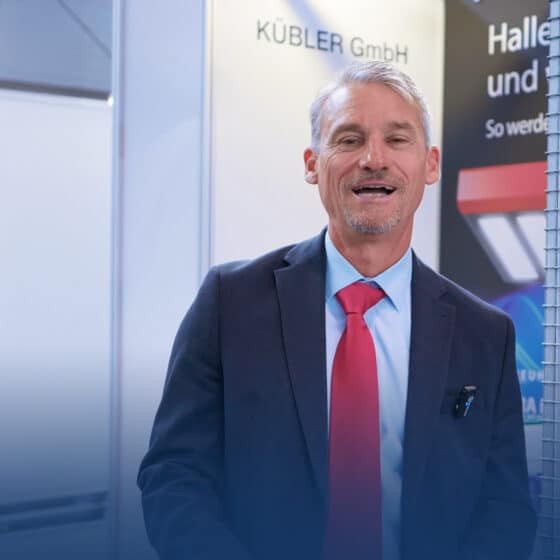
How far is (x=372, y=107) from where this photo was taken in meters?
1.40

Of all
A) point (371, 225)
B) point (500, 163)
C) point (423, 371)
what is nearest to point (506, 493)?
point (423, 371)

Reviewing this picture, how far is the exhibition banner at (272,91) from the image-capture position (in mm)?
2348

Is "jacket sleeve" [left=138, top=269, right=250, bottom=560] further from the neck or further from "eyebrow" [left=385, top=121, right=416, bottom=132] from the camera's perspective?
"eyebrow" [left=385, top=121, right=416, bottom=132]

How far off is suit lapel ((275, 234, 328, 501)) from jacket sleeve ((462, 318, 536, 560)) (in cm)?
30

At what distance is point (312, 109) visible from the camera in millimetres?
1520

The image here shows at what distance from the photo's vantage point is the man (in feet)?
4.35

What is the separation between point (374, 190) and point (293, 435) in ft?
1.38

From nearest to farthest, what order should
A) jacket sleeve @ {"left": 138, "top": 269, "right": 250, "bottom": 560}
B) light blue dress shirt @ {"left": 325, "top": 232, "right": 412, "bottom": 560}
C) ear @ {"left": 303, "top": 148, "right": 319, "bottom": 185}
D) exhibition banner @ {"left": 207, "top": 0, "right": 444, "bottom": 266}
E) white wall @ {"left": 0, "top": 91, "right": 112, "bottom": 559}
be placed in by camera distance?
jacket sleeve @ {"left": 138, "top": 269, "right": 250, "bottom": 560}, light blue dress shirt @ {"left": 325, "top": 232, "right": 412, "bottom": 560}, ear @ {"left": 303, "top": 148, "right": 319, "bottom": 185}, exhibition banner @ {"left": 207, "top": 0, "right": 444, "bottom": 266}, white wall @ {"left": 0, "top": 91, "right": 112, "bottom": 559}

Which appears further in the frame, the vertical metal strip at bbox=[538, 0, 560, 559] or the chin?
the vertical metal strip at bbox=[538, 0, 560, 559]

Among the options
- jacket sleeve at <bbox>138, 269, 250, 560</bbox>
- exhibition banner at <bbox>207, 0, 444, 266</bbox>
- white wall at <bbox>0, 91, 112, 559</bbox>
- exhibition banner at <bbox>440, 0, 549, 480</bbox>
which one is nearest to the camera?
jacket sleeve at <bbox>138, 269, 250, 560</bbox>

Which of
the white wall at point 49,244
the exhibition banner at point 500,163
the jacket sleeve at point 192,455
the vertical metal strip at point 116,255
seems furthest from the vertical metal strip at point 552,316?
the white wall at point 49,244

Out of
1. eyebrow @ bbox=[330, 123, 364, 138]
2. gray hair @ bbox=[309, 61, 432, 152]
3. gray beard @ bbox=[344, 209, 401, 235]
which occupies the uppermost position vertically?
gray hair @ bbox=[309, 61, 432, 152]

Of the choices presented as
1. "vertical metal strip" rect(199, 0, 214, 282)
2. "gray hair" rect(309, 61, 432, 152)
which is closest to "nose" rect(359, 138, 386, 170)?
"gray hair" rect(309, 61, 432, 152)

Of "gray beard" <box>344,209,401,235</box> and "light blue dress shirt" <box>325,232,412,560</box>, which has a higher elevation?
"gray beard" <box>344,209,401,235</box>
